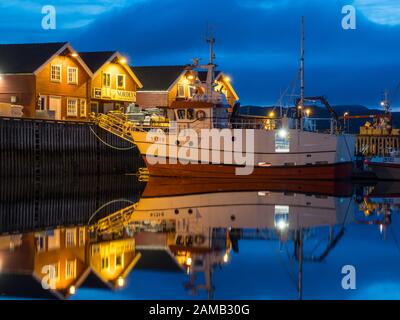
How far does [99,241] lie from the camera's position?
851 inches

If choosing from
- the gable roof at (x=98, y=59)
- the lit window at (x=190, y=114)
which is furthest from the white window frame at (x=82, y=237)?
the gable roof at (x=98, y=59)

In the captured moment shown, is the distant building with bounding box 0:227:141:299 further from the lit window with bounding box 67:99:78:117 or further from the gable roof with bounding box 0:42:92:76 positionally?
the lit window with bounding box 67:99:78:117

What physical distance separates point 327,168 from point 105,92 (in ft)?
61.8

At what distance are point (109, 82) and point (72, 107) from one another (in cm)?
495

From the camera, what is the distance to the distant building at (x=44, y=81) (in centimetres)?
5022

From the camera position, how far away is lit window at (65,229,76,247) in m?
21.0

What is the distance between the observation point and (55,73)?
172 ft

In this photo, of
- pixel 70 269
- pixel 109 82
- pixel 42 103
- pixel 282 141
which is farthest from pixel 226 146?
pixel 70 269

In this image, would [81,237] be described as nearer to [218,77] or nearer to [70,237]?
[70,237]

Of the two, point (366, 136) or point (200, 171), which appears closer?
point (200, 171)

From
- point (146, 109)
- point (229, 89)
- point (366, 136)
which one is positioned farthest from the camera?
point (229, 89)

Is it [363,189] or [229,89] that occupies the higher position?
[229,89]

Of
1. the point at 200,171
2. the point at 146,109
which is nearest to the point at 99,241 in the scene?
the point at 200,171

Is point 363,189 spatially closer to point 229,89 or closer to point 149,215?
point 149,215
